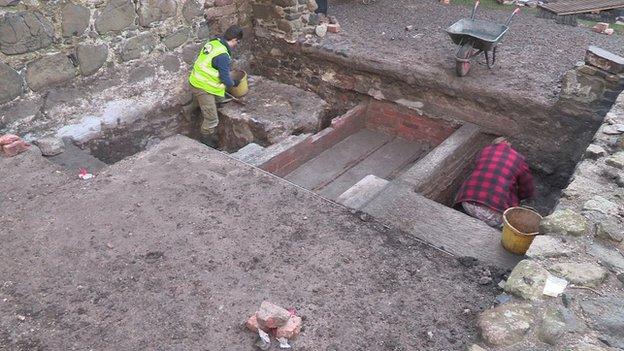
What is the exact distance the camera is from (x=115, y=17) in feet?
17.7

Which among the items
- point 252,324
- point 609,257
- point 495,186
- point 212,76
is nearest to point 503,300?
point 609,257

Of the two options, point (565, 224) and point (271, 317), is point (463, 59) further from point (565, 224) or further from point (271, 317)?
point (271, 317)

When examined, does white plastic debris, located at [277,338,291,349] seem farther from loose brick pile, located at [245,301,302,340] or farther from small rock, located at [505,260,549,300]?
small rock, located at [505,260,549,300]

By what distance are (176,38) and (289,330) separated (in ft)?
14.4

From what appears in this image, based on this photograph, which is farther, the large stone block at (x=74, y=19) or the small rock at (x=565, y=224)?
the large stone block at (x=74, y=19)

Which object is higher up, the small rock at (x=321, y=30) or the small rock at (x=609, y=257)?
the small rock at (x=609, y=257)

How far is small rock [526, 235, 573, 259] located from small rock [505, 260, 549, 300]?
0.32ft

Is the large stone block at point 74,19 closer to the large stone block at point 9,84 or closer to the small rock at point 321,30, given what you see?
the large stone block at point 9,84

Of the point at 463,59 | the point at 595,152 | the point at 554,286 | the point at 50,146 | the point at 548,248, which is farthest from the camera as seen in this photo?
the point at 463,59

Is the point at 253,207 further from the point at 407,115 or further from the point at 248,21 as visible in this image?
the point at 248,21

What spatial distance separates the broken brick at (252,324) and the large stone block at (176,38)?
412 cm

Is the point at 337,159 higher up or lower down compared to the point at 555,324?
lower down

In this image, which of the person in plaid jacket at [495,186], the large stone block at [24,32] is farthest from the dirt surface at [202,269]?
the person in plaid jacket at [495,186]

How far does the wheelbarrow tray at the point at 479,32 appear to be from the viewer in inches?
228
